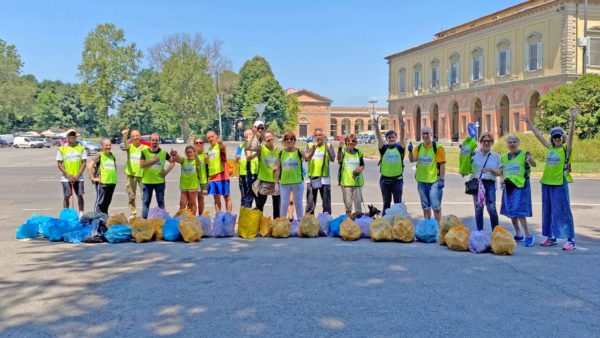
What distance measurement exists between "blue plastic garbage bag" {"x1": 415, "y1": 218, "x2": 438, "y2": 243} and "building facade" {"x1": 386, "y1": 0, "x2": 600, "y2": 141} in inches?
1579

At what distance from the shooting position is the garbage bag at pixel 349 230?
9.15m

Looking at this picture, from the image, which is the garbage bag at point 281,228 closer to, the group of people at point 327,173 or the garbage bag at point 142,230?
the group of people at point 327,173

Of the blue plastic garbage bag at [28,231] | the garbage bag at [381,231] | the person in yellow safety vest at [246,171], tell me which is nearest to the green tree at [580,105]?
the person in yellow safety vest at [246,171]

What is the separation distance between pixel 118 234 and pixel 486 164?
19.2ft

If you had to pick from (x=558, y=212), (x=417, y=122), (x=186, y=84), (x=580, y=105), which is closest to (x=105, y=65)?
(x=186, y=84)

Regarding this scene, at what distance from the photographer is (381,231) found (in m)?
9.04

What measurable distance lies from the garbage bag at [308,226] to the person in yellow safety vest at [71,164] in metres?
4.39

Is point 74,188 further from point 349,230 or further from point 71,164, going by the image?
point 349,230

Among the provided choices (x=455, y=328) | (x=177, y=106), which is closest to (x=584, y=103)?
(x=455, y=328)

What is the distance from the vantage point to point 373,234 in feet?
29.8

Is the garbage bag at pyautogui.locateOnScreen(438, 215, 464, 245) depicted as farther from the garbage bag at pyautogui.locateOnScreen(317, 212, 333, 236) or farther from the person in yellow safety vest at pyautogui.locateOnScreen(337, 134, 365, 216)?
the garbage bag at pyautogui.locateOnScreen(317, 212, 333, 236)

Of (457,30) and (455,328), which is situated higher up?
(457,30)

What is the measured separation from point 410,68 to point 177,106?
108 ft

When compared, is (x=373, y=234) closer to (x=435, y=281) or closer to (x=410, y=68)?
(x=435, y=281)
